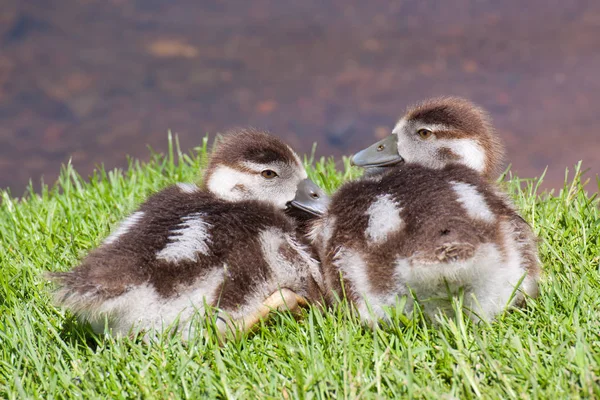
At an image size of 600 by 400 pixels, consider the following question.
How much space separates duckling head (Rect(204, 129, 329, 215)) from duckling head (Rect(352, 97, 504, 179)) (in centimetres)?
29

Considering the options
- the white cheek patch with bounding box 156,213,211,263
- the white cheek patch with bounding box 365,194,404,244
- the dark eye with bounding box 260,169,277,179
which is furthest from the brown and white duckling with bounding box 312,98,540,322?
the white cheek patch with bounding box 156,213,211,263

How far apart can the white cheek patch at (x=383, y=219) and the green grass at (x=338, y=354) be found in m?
0.30

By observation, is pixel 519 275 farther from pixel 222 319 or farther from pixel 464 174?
pixel 222 319

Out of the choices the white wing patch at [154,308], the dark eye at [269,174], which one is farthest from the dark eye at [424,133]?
the white wing patch at [154,308]

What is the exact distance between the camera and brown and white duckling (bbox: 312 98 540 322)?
2625mm

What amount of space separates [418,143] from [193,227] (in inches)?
44.2

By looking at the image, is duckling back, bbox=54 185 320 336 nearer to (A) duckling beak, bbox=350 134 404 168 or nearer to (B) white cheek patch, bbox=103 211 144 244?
(B) white cheek patch, bbox=103 211 144 244

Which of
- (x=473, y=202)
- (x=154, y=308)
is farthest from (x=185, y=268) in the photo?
(x=473, y=202)

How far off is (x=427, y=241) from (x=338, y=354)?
496 mm

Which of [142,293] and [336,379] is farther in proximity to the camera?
[142,293]

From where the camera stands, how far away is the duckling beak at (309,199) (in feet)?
10.7

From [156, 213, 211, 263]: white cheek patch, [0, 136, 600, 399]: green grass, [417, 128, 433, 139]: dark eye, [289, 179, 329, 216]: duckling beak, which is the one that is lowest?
[0, 136, 600, 399]: green grass

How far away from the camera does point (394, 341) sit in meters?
2.74

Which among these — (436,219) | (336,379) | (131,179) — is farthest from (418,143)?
(131,179)
